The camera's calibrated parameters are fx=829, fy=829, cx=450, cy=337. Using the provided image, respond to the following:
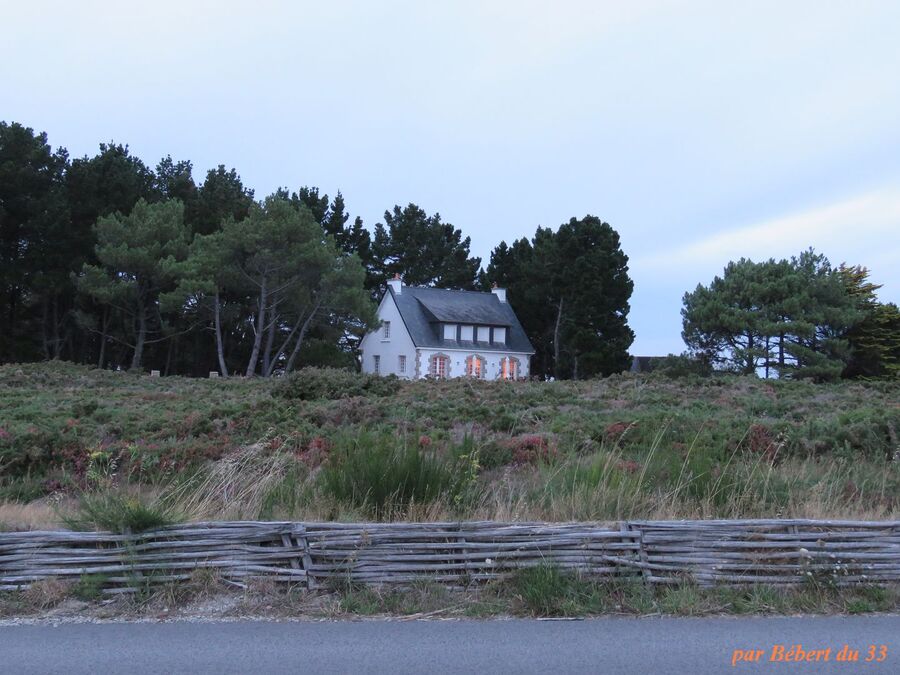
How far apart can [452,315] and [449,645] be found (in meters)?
51.2

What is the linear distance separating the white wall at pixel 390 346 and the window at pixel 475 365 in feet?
12.8

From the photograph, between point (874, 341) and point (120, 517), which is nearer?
point (120, 517)

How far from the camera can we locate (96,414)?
17.2m

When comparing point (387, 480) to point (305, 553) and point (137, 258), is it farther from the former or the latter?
point (137, 258)

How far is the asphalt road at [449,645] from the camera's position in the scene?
4.66m

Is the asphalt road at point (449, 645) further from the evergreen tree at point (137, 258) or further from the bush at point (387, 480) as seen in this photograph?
the evergreen tree at point (137, 258)

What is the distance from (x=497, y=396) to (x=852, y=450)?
10.2m

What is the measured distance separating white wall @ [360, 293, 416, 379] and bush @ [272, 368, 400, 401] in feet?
101

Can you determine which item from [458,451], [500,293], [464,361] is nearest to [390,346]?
[464,361]

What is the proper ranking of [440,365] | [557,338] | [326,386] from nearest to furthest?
[326,386]
[440,365]
[557,338]

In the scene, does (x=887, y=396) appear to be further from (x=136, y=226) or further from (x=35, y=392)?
(x=136, y=226)

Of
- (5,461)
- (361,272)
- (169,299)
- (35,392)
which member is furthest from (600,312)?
(5,461)

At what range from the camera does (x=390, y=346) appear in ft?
188

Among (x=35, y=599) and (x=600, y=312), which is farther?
(x=600, y=312)
